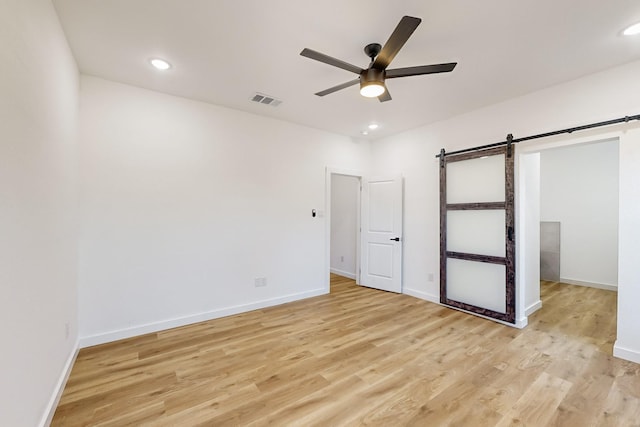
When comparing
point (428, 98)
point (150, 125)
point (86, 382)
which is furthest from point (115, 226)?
point (428, 98)

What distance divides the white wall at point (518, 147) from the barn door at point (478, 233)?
178 mm

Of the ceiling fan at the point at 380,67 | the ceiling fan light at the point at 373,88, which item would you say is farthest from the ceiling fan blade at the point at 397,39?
the ceiling fan light at the point at 373,88

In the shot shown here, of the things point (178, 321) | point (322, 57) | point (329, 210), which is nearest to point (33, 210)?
point (322, 57)

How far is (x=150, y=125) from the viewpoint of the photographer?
10.6 feet

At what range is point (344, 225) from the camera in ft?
20.7

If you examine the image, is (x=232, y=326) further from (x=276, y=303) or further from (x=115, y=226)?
(x=115, y=226)

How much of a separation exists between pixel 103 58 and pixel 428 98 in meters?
3.57

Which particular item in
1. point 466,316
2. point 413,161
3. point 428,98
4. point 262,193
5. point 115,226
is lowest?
point 466,316

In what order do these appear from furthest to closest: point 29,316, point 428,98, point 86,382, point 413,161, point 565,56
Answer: point 413,161 < point 428,98 < point 565,56 < point 86,382 < point 29,316

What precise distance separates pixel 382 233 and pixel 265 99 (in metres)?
3.05

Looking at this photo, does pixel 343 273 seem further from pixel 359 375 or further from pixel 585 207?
pixel 585 207

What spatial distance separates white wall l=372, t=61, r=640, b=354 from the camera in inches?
104

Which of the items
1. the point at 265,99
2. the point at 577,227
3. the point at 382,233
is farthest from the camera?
the point at 577,227

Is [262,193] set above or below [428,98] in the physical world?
below
